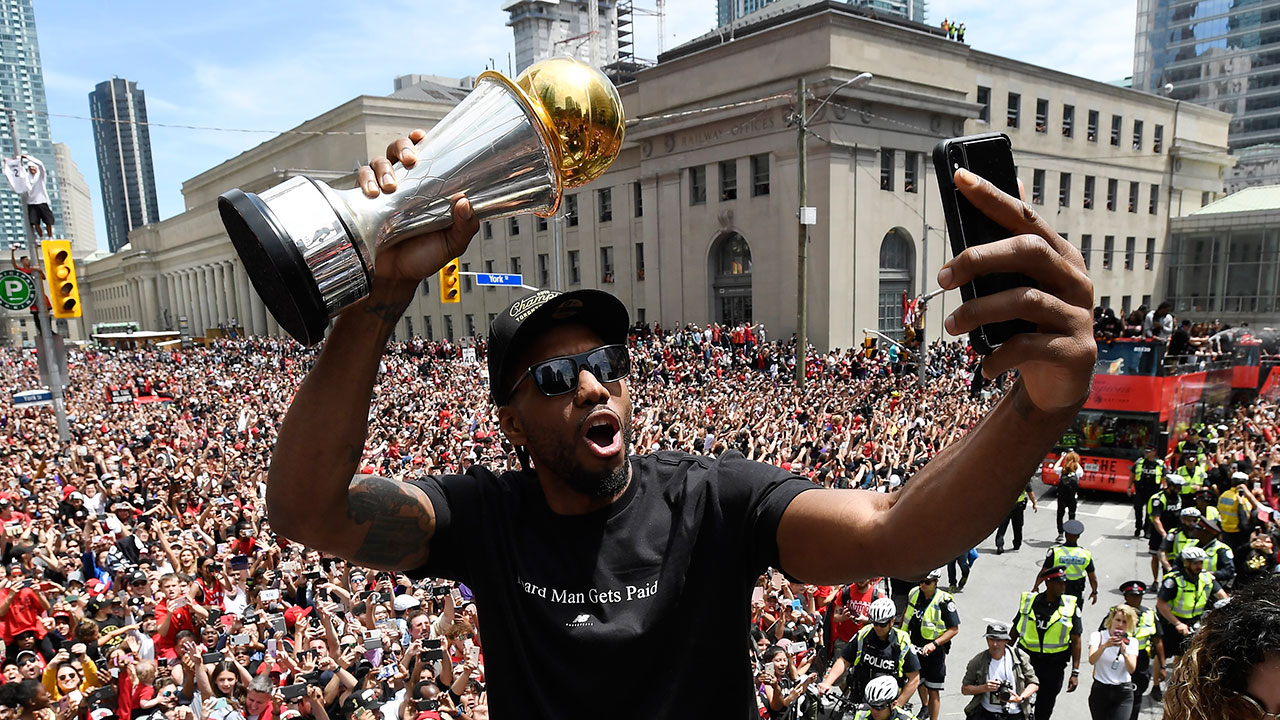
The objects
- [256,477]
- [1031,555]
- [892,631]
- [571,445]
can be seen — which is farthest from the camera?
[256,477]

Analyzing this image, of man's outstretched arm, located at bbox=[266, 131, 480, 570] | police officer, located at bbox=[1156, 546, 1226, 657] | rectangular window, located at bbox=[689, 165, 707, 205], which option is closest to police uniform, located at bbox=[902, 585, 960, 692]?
police officer, located at bbox=[1156, 546, 1226, 657]

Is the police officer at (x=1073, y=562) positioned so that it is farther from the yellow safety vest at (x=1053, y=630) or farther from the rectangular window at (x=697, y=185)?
the rectangular window at (x=697, y=185)

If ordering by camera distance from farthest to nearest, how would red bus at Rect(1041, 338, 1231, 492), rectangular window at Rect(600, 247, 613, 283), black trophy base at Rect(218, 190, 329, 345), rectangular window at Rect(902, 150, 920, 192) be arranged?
rectangular window at Rect(600, 247, 613, 283)
rectangular window at Rect(902, 150, 920, 192)
red bus at Rect(1041, 338, 1231, 492)
black trophy base at Rect(218, 190, 329, 345)

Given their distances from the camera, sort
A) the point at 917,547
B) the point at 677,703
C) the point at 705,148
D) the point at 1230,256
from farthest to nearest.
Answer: the point at 1230,256 < the point at 705,148 < the point at 677,703 < the point at 917,547

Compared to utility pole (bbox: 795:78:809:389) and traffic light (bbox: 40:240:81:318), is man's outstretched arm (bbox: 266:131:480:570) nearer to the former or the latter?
traffic light (bbox: 40:240:81:318)

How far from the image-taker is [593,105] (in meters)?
1.79

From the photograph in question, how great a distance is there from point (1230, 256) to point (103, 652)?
192 ft

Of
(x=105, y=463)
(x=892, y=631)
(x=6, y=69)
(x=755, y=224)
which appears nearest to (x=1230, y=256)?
(x=755, y=224)

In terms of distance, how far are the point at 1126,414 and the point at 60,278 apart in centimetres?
2209

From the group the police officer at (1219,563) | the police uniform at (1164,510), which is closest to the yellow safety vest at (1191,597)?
the police officer at (1219,563)

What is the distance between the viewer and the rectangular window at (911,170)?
31297 millimetres

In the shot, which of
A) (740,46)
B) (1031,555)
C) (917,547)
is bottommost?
(1031,555)

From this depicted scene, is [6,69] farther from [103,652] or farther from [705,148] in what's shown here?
[103,652]

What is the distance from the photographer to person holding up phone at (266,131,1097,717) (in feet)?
5.06
